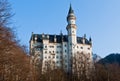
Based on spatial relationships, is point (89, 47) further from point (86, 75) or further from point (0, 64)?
point (0, 64)

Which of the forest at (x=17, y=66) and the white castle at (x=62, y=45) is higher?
the white castle at (x=62, y=45)

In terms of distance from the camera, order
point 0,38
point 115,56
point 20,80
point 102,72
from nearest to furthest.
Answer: point 0,38
point 20,80
point 102,72
point 115,56

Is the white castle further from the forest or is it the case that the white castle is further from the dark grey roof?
the forest

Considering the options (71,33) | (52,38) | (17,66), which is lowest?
(17,66)

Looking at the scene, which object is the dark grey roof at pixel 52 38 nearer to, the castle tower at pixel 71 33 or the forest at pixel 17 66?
the castle tower at pixel 71 33

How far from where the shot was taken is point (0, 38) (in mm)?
22828

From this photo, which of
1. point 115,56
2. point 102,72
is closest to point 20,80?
point 102,72

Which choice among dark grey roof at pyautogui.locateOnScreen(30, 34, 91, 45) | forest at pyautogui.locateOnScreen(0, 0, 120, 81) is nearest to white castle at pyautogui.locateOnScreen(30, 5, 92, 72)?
dark grey roof at pyautogui.locateOnScreen(30, 34, 91, 45)

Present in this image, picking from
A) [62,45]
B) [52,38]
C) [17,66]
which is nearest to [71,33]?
[62,45]

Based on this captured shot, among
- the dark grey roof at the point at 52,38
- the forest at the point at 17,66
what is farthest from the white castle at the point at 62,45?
the forest at the point at 17,66

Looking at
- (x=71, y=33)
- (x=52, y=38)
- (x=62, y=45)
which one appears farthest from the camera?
(x=52, y=38)

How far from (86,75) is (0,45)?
59345 mm

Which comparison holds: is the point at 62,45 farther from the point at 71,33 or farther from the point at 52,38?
the point at 71,33

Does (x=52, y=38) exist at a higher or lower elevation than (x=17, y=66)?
higher
